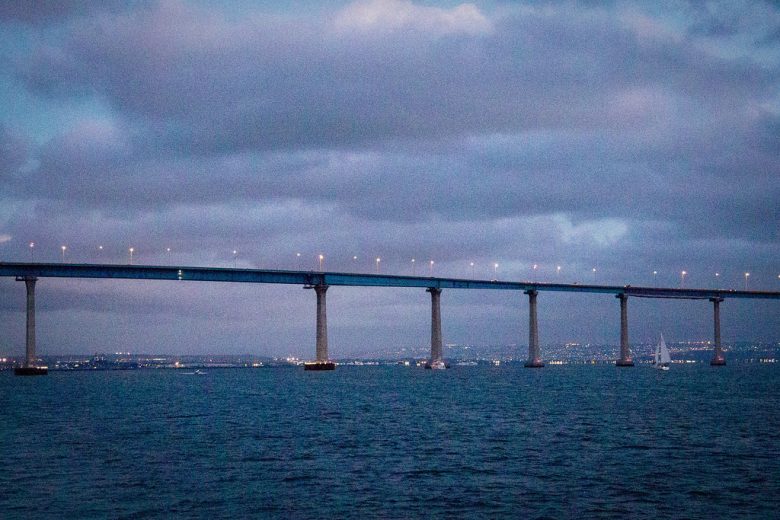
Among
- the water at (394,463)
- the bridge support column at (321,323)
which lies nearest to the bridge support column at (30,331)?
the bridge support column at (321,323)

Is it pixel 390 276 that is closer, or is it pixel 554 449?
pixel 554 449

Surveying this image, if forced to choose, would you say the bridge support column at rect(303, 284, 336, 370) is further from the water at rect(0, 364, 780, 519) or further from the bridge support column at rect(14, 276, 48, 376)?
the water at rect(0, 364, 780, 519)

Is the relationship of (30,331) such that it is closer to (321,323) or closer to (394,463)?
(321,323)

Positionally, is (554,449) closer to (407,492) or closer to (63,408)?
(407,492)

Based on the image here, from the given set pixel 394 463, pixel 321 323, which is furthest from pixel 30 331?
pixel 394 463

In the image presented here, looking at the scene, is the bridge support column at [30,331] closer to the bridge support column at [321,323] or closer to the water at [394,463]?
the bridge support column at [321,323]

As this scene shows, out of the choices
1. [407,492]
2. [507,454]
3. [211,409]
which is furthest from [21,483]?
[211,409]

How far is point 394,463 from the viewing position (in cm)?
4150

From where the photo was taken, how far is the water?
30.9 metres

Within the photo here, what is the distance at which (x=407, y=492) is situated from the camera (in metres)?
33.6

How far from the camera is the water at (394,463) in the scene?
30906 mm

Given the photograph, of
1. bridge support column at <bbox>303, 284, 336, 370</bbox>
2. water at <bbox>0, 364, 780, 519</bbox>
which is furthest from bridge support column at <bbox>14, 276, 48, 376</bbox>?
water at <bbox>0, 364, 780, 519</bbox>

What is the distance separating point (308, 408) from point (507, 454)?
37.7 metres

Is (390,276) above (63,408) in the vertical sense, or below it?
above
